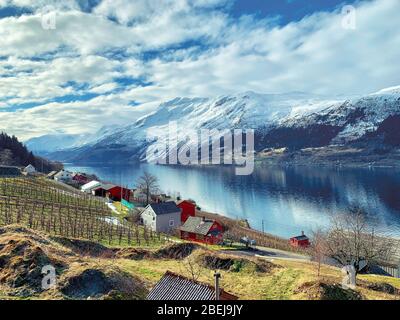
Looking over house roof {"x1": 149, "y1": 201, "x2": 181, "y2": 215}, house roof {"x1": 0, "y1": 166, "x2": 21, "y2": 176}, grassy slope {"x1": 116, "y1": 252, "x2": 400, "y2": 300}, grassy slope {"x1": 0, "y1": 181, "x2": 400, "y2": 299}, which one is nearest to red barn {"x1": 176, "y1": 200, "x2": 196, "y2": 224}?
house roof {"x1": 149, "y1": 201, "x2": 181, "y2": 215}

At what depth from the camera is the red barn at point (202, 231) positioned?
6956cm

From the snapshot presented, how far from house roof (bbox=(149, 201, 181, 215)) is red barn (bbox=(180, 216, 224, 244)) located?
4944mm

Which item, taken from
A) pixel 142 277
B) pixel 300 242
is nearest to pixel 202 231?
pixel 300 242

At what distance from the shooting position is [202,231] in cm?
7012

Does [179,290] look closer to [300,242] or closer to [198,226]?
[198,226]

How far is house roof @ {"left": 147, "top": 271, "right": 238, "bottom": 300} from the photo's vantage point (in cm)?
1692

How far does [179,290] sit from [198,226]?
179 ft

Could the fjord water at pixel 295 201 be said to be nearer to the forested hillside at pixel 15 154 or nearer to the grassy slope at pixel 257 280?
the forested hillside at pixel 15 154

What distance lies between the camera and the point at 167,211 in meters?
76.6

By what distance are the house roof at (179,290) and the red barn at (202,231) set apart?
51717 millimetres

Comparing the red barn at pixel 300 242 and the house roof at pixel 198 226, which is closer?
the house roof at pixel 198 226

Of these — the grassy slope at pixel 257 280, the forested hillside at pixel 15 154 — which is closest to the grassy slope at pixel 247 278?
the grassy slope at pixel 257 280
